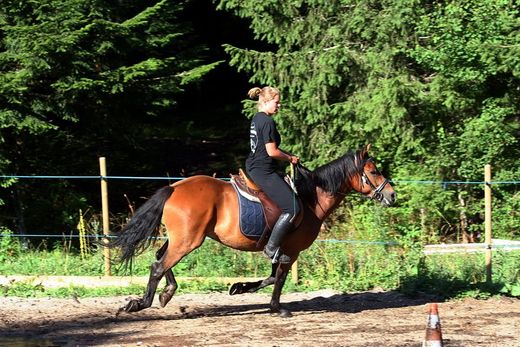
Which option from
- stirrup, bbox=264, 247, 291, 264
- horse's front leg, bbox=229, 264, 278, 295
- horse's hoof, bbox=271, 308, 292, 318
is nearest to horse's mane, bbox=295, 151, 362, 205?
stirrup, bbox=264, 247, 291, 264

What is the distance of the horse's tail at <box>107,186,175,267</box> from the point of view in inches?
380

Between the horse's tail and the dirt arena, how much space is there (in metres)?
0.87

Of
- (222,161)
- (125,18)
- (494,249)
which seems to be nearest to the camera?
(494,249)

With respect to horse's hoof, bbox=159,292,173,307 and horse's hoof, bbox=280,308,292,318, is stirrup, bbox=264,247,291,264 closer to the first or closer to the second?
horse's hoof, bbox=280,308,292,318

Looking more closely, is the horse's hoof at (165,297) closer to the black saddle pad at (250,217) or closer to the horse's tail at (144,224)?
the horse's tail at (144,224)

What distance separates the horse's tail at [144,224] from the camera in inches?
380

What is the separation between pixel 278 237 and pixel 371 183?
1.51 metres

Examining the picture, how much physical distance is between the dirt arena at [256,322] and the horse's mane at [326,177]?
1.48m

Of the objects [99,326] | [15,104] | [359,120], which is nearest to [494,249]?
[359,120]

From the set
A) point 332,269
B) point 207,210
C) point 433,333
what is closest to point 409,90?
point 332,269

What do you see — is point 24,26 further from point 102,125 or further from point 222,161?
point 222,161

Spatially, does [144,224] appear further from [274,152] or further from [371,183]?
[371,183]

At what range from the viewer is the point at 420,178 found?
15.5 m

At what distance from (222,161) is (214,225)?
11.0 m
